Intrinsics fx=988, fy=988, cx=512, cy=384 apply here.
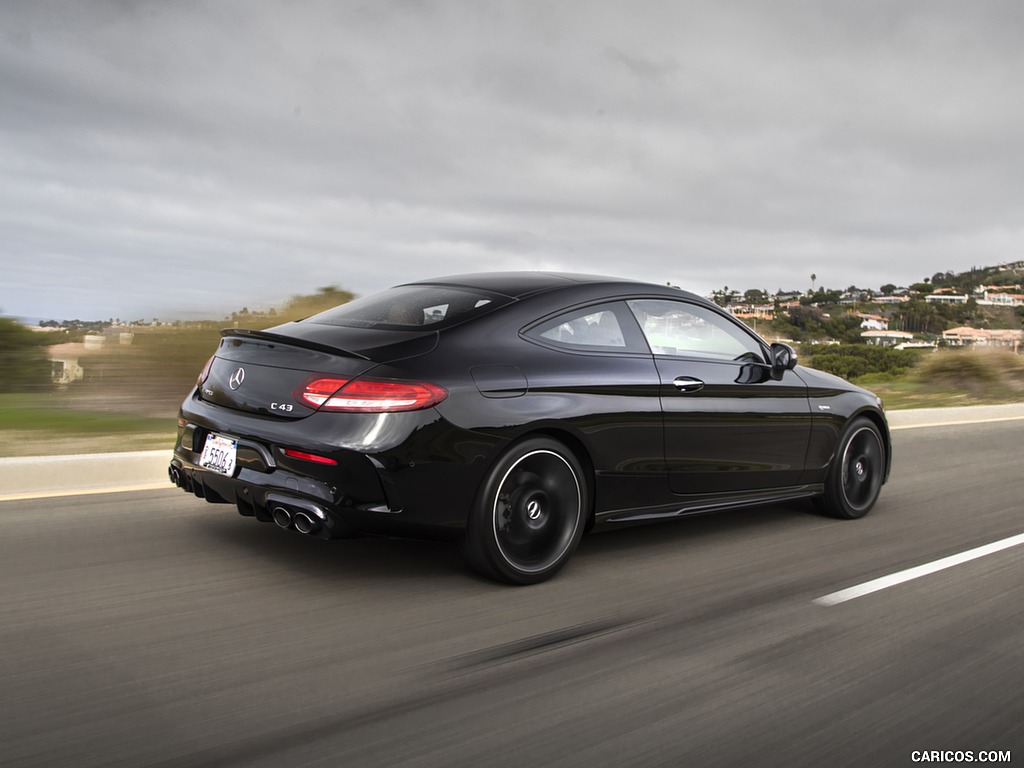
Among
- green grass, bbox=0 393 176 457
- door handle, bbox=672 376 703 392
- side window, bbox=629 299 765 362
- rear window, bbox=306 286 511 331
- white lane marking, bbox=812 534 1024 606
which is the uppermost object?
rear window, bbox=306 286 511 331

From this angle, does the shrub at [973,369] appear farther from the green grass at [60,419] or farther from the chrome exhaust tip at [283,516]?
the chrome exhaust tip at [283,516]

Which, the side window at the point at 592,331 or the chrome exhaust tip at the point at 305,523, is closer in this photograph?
the chrome exhaust tip at the point at 305,523

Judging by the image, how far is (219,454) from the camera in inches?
180

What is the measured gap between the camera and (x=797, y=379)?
246 inches

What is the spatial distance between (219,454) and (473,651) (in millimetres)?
1607

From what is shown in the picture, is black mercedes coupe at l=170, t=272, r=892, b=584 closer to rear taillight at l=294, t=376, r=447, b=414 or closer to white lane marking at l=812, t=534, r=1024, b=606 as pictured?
rear taillight at l=294, t=376, r=447, b=414

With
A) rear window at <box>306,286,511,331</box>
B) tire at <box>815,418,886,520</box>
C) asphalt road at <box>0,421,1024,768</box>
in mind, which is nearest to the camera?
asphalt road at <box>0,421,1024,768</box>

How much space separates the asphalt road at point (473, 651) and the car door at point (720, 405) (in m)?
0.47

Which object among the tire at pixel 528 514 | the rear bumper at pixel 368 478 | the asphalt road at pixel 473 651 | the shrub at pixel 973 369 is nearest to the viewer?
the asphalt road at pixel 473 651

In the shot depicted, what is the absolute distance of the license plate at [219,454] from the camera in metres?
4.49

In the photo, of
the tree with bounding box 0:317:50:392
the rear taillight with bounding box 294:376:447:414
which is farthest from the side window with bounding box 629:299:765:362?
the tree with bounding box 0:317:50:392

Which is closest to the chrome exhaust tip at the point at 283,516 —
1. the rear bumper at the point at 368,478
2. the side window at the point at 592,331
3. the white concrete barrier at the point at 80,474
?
the rear bumper at the point at 368,478

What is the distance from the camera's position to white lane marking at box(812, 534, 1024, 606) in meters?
4.73

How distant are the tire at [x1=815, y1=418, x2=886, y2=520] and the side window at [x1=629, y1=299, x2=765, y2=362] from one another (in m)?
1.11
